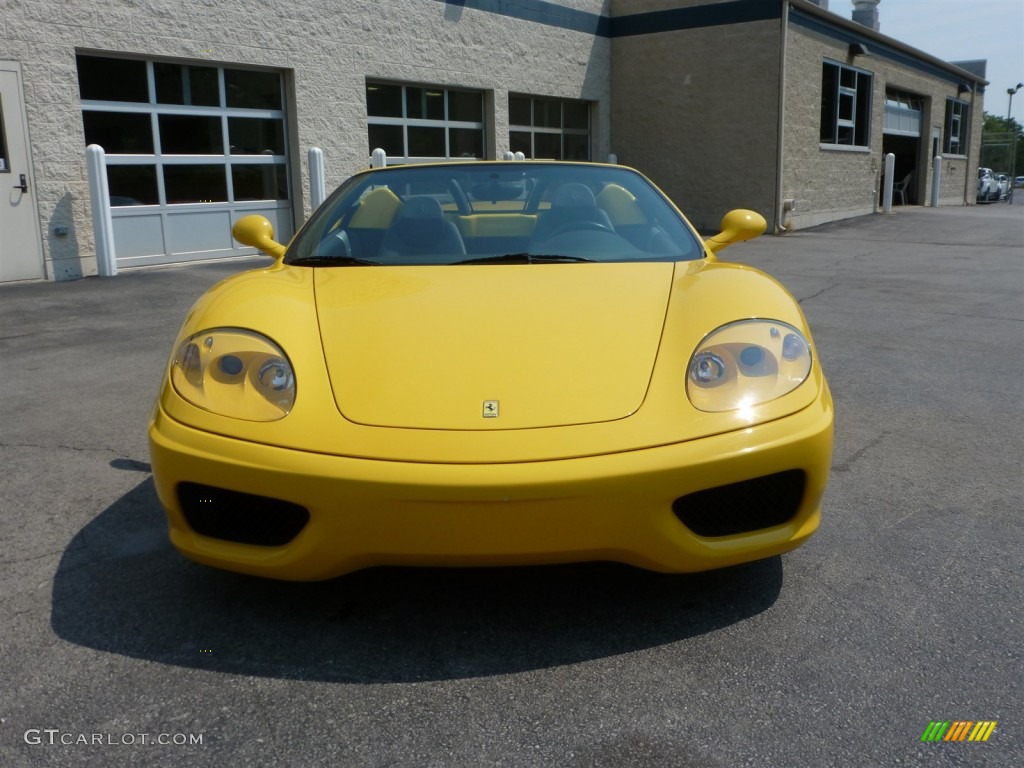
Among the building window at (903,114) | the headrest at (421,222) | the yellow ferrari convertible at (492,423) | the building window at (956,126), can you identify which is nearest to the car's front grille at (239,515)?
the yellow ferrari convertible at (492,423)

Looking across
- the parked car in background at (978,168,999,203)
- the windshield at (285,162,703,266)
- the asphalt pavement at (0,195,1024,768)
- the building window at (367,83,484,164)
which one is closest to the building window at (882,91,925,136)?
the parked car in background at (978,168,999,203)

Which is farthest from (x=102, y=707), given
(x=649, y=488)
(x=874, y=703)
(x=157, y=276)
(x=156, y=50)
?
(x=156, y=50)

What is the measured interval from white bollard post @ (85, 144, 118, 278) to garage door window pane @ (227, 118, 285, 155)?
7.13ft

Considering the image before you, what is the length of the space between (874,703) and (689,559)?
1.71ft

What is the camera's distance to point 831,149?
19.7 meters

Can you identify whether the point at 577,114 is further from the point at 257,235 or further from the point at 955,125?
the point at 257,235

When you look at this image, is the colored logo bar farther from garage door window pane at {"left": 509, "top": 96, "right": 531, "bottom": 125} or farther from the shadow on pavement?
garage door window pane at {"left": 509, "top": 96, "right": 531, "bottom": 125}

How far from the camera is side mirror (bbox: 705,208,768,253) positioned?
358 centimetres

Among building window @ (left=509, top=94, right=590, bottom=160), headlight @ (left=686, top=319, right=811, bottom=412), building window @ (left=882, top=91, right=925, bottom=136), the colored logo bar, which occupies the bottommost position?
the colored logo bar

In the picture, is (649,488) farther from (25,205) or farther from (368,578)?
(25,205)

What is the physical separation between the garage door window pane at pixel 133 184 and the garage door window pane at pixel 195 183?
7.6 inches

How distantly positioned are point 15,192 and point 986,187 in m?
32.2

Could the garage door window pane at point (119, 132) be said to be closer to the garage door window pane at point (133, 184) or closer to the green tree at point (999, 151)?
the garage door window pane at point (133, 184)

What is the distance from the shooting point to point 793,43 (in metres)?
17.2
